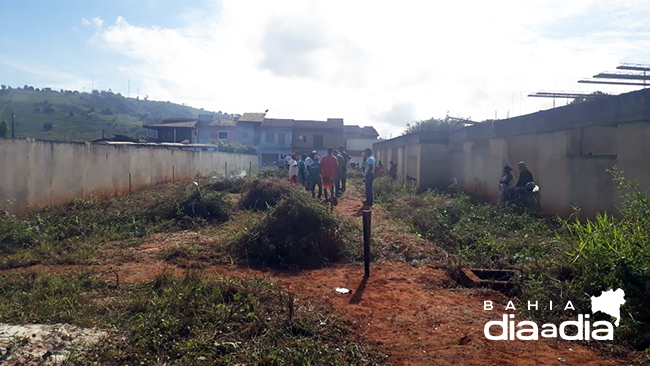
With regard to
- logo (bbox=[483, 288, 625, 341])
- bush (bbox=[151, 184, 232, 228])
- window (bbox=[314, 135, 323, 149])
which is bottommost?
logo (bbox=[483, 288, 625, 341])

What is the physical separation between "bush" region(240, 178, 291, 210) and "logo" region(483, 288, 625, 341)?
24.9 ft

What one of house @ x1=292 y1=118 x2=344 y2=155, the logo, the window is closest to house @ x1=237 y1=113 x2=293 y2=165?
house @ x1=292 y1=118 x2=344 y2=155

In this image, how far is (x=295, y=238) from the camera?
7.10 m

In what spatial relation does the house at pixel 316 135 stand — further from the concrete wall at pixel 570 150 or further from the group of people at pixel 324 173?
the concrete wall at pixel 570 150

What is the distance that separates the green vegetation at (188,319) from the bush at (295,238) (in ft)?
4.91

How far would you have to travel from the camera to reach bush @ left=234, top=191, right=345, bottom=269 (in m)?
6.86

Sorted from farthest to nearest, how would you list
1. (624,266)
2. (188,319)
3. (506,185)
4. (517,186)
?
1. (506,185)
2. (517,186)
3. (624,266)
4. (188,319)

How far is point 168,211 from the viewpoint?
32.5 ft

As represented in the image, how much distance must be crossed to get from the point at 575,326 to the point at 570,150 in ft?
21.1

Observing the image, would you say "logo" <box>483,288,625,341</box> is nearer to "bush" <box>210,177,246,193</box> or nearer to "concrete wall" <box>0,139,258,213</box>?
"concrete wall" <box>0,139,258,213</box>

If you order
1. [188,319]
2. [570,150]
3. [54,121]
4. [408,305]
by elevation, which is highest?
[54,121]

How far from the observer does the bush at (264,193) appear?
11.5m

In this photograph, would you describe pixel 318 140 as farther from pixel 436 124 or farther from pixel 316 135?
pixel 436 124

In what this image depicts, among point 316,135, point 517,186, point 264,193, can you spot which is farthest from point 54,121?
point 517,186
